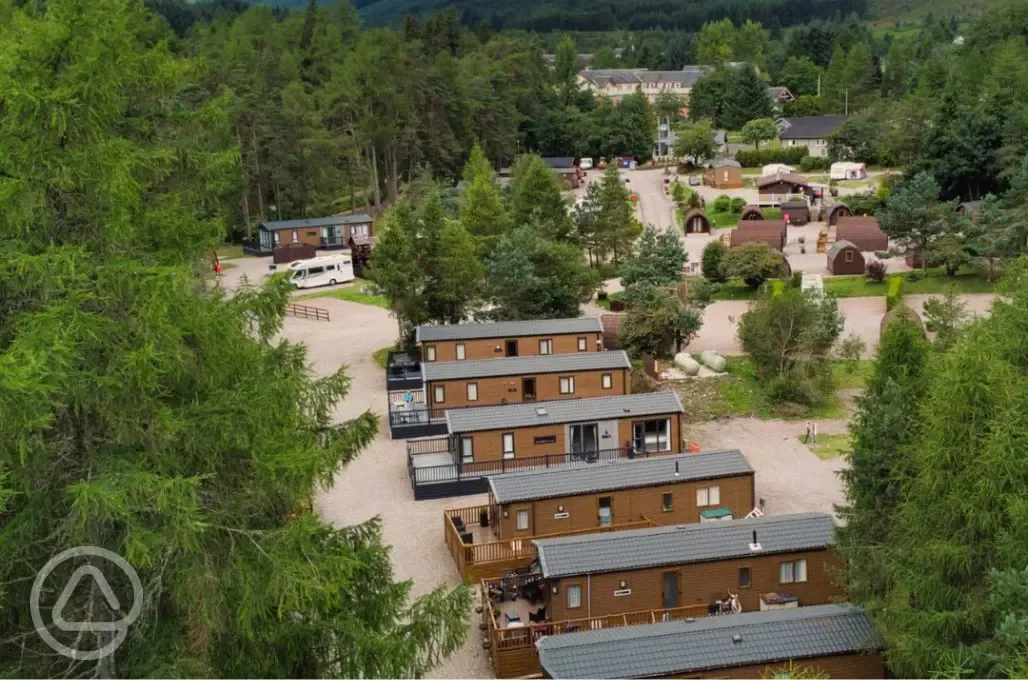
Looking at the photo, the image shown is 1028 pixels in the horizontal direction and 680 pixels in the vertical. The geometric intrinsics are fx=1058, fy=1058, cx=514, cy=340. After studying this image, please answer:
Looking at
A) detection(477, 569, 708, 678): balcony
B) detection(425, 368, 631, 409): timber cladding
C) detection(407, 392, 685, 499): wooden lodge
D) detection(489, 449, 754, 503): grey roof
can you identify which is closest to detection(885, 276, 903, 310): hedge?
detection(425, 368, 631, 409): timber cladding

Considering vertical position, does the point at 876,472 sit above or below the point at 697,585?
above

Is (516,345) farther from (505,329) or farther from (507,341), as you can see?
(505,329)

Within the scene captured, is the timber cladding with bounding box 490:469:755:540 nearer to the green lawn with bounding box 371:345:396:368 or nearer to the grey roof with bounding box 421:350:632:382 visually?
the grey roof with bounding box 421:350:632:382

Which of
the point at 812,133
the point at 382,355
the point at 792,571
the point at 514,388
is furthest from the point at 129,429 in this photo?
the point at 812,133

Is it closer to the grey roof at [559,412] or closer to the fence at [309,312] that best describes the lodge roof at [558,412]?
→ the grey roof at [559,412]

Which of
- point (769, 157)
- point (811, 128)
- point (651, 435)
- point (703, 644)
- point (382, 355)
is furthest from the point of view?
point (811, 128)

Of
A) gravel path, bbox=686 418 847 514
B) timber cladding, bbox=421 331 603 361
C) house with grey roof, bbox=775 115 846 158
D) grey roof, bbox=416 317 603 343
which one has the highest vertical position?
house with grey roof, bbox=775 115 846 158

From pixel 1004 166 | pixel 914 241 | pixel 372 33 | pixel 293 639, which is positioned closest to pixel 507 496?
pixel 293 639
